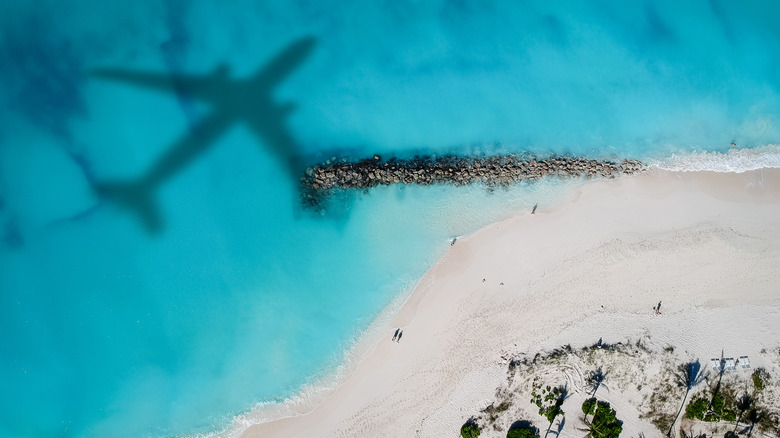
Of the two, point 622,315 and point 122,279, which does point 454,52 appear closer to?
point 622,315

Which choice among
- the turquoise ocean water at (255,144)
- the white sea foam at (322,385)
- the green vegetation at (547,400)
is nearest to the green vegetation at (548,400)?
the green vegetation at (547,400)

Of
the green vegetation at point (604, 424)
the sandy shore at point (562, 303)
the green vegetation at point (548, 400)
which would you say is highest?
the sandy shore at point (562, 303)

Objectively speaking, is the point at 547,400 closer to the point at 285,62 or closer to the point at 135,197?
the point at 285,62

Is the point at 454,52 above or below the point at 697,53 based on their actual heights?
above

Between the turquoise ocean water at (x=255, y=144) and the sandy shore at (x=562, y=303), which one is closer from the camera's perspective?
the sandy shore at (x=562, y=303)

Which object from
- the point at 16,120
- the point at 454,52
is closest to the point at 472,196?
the point at 454,52

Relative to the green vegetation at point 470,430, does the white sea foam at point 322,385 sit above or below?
above

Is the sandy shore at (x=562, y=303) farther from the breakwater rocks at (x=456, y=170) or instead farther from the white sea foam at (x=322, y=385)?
the breakwater rocks at (x=456, y=170)
